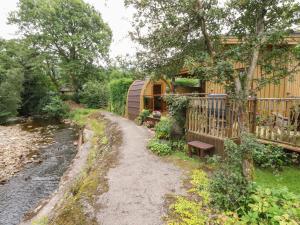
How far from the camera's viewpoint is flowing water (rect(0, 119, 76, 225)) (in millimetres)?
5969

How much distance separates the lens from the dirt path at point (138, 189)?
3.92 meters

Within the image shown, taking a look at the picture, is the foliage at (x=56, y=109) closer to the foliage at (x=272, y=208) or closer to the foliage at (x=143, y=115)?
the foliage at (x=143, y=115)

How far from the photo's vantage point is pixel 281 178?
507 centimetres

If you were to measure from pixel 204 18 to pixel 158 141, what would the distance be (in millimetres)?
4935

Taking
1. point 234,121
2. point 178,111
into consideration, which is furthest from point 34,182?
point 234,121

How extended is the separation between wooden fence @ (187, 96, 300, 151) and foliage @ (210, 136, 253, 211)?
1.91 metres

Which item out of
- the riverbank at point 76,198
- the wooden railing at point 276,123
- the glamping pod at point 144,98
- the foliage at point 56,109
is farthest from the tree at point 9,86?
the wooden railing at point 276,123

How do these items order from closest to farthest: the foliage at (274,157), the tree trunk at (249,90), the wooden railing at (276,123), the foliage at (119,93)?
1. the tree trunk at (249,90)
2. the foliage at (274,157)
3. the wooden railing at (276,123)
4. the foliage at (119,93)

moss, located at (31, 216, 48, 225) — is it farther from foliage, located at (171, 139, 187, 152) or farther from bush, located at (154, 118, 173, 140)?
bush, located at (154, 118, 173, 140)

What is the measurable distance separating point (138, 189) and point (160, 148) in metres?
2.77

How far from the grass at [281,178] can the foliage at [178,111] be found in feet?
10.1

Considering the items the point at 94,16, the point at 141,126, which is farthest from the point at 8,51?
the point at 141,126

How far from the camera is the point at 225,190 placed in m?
3.95

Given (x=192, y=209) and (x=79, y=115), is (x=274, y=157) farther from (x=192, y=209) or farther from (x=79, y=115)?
(x=79, y=115)
